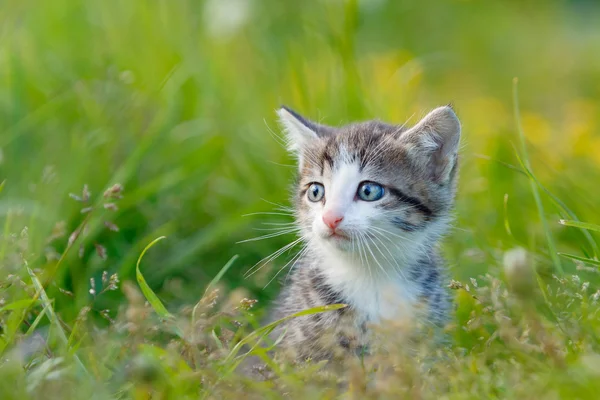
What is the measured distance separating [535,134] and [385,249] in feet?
9.83

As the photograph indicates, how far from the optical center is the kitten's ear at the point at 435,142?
10.4 feet

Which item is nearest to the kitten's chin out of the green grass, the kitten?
the kitten

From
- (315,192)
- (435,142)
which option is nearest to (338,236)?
(315,192)

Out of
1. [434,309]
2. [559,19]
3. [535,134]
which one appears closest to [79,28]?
[535,134]

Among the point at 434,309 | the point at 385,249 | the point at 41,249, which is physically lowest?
the point at 434,309

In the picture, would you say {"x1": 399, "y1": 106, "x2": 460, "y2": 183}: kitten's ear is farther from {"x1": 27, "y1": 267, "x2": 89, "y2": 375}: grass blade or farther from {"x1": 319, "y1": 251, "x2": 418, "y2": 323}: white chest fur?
{"x1": 27, "y1": 267, "x2": 89, "y2": 375}: grass blade

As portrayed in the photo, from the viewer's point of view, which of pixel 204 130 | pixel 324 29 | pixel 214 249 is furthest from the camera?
pixel 324 29

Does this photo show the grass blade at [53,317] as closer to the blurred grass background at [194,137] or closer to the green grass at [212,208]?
the green grass at [212,208]

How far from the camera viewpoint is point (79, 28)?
19.7 ft

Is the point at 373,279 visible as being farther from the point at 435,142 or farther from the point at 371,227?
the point at 435,142

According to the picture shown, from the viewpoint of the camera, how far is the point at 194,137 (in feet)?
15.4

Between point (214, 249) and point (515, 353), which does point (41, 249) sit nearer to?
point (214, 249)

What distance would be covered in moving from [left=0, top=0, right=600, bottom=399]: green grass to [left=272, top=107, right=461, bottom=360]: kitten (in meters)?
0.21

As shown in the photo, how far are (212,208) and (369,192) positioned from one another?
4.98ft
